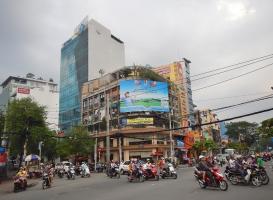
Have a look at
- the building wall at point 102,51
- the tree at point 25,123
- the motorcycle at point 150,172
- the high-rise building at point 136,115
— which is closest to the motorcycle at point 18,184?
the motorcycle at point 150,172

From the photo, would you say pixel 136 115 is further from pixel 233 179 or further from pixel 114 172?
pixel 233 179

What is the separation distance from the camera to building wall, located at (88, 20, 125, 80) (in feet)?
284

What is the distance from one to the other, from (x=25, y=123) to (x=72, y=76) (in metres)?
57.2

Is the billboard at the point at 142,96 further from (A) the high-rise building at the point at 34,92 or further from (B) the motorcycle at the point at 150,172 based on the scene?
(B) the motorcycle at the point at 150,172

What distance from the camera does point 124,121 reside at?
57469 millimetres

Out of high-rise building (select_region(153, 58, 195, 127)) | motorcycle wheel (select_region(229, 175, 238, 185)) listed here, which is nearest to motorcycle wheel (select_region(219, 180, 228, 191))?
motorcycle wheel (select_region(229, 175, 238, 185))

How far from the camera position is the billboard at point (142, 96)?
186ft

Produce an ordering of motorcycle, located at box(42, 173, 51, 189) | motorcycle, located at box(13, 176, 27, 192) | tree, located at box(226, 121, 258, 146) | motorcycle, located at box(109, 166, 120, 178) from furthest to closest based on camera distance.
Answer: tree, located at box(226, 121, 258, 146)
motorcycle, located at box(109, 166, 120, 178)
motorcycle, located at box(42, 173, 51, 189)
motorcycle, located at box(13, 176, 27, 192)

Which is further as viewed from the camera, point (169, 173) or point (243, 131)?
point (243, 131)

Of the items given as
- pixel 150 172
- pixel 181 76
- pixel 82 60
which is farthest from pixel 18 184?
pixel 181 76

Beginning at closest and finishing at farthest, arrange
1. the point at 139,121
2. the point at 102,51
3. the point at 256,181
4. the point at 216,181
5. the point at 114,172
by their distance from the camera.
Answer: the point at 216,181 < the point at 256,181 < the point at 114,172 < the point at 139,121 < the point at 102,51

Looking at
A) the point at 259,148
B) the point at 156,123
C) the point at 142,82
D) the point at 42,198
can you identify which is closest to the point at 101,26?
the point at 142,82

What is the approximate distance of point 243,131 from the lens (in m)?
110

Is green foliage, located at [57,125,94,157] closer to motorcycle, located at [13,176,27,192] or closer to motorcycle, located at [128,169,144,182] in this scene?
motorcycle, located at [13,176,27,192]
